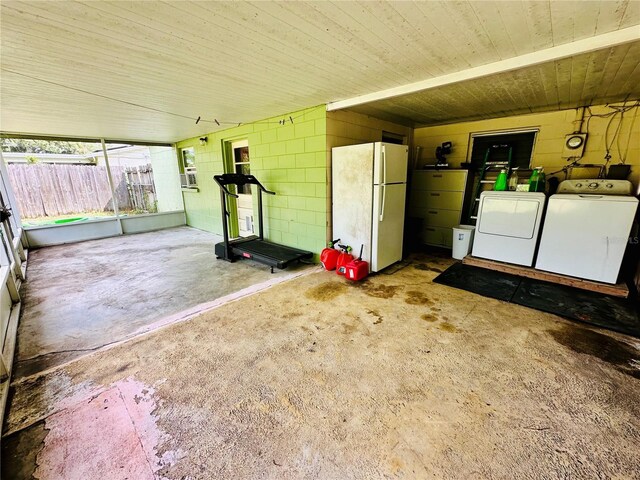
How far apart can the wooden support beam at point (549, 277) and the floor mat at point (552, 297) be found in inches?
2.4

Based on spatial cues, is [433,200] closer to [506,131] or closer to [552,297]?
[506,131]

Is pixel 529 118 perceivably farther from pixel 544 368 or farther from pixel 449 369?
pixel 449 369

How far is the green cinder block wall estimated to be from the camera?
12.7ft

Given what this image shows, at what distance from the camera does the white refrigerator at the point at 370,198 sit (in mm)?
3434

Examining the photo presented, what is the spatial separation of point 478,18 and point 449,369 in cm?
243

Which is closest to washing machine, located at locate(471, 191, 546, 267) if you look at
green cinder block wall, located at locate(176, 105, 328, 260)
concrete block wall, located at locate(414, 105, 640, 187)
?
concrete block wall, located at locate(414, 105, 640, 187)

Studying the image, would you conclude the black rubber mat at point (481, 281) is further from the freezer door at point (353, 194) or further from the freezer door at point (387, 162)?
the freezer door at point (387, 162)

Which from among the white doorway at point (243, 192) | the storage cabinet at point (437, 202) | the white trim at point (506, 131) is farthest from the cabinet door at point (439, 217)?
the white doorway at point (243, 192)

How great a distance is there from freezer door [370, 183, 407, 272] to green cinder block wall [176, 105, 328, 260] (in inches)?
32.5

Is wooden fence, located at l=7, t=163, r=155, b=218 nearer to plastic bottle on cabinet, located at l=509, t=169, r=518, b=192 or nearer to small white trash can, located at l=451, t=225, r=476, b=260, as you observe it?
small white trash can, located at l=451, t=225, r=476, b=260

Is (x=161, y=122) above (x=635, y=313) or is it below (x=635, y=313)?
above

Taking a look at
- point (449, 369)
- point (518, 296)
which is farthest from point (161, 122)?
point (518, 296)

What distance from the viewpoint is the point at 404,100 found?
11.7 ft

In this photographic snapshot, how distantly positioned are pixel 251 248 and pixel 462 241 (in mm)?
3462
